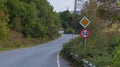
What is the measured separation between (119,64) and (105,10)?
65.4 ft

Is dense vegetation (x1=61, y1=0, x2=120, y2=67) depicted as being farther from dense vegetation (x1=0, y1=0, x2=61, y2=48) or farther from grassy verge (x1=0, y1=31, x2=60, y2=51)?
dense vegetation (x1=0, y1=0, x2=61, y2=48)

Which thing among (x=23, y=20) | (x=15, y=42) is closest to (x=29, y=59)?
(x=15, y=42)

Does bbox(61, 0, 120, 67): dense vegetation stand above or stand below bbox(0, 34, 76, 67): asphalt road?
above

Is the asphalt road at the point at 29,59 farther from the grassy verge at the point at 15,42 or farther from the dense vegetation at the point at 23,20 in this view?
the dense vegetation at the point at 23,20

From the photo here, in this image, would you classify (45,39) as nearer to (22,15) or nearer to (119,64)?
(22,15)

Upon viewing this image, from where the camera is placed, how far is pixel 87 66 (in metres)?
18.3

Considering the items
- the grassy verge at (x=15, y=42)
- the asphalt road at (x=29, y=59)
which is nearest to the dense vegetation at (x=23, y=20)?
the grassy verge at (x=15, y=42)

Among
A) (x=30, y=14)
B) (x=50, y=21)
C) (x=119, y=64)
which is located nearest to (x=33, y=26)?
(x=30, y=14)

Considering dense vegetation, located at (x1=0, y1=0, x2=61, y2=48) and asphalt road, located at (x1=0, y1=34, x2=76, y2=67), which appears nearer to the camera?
asphalt road, located at (x1=0, y1=34, x2=76, y2=67)

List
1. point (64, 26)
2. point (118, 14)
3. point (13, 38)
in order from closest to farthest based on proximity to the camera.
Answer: point (118, 14)
point (13, 38)
point (64, 26)

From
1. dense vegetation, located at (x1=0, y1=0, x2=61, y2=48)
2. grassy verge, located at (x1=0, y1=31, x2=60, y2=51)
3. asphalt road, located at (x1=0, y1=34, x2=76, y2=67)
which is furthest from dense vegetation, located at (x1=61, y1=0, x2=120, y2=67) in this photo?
dense vegetation, located at (x1=0, y1=0, x2=61, y2=48)

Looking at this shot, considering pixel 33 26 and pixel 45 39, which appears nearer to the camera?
pixel 33 26

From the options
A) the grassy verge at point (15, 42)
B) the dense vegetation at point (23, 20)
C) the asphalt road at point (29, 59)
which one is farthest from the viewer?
the dense vegetation at point (23, 20)

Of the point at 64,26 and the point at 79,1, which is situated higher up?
the point at 79,1
